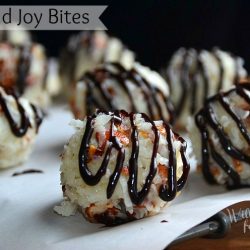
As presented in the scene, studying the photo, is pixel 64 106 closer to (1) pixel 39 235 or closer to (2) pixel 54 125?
(2) pixel 54 125

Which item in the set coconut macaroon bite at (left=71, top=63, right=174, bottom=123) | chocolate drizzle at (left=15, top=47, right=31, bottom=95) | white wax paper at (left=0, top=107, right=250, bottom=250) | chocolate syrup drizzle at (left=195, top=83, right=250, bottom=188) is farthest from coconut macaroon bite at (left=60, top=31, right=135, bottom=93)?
chocolate syrup drizzle at (left=195, top=83, right=250, bottom=188)

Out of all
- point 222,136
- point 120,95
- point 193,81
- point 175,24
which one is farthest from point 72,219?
point 175,24

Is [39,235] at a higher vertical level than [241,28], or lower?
lower

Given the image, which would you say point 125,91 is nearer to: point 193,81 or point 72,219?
point 193,81

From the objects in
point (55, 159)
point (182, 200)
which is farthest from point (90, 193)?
point (55, 159)

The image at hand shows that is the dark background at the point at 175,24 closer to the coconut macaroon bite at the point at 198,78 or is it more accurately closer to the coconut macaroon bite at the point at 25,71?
the coconut macaroon bite at the point at 25,71

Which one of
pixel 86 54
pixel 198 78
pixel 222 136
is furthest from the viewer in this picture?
pixel 86 54
